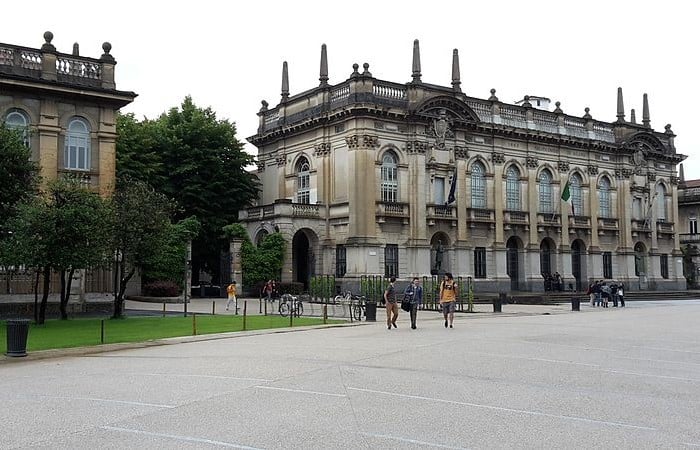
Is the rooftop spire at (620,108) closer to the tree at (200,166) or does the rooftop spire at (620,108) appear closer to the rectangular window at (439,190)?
the rectangular window at (439,190)

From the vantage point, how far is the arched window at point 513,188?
55.2 meters

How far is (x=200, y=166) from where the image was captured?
163ft

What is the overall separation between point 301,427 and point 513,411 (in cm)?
289

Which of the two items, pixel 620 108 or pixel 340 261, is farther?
pixel 620 108

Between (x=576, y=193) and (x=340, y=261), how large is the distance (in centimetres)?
2183

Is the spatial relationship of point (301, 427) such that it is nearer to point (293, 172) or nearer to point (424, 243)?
point (424, 243)

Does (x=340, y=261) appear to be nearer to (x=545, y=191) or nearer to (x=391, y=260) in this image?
(x=391, y=260)

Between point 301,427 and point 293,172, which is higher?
point 293,172

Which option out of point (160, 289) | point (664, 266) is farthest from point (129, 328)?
point (664, 266)

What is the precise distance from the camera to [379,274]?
155 feet

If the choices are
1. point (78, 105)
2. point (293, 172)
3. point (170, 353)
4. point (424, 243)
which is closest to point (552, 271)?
point (424, 243)

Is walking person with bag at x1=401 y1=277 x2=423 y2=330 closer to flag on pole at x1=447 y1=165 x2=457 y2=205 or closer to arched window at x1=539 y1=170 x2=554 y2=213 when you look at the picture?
flag on pole at x1=447 y1=165 x2=457 y2=205

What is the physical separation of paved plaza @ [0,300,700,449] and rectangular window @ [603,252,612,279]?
4310 centimetres

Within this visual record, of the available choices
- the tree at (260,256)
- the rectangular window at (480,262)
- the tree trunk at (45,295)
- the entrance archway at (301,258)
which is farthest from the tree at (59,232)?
the rectangular window at (480,262)
